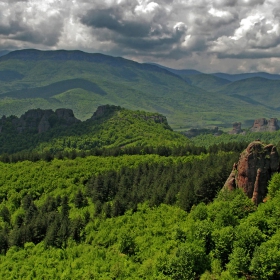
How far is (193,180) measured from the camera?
7419cm

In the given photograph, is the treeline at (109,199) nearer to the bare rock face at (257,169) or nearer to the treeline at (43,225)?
the treeline at (43,225)

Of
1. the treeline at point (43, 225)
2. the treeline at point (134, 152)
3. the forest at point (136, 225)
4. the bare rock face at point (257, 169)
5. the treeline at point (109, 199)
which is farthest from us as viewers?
the treeline at point (134, 152)

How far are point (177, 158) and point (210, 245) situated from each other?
6784 centimetres

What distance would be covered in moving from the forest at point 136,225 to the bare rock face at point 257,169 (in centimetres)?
193

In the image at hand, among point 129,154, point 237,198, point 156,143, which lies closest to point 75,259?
point 237,198

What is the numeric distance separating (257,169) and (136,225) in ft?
80.2

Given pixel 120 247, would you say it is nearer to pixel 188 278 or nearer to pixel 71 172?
pixel 188 278

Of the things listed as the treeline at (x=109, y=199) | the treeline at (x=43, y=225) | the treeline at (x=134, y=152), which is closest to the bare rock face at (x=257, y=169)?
the treeline at (x=109, y=199)

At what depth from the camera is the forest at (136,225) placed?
45.7 metres

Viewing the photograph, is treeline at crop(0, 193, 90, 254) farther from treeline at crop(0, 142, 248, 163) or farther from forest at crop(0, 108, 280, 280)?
treeline at crop(0, 142, 248, 163)

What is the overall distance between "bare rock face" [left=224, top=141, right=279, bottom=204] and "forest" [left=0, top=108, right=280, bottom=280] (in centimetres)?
193

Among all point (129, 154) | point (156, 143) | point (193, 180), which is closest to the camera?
→ point (193, 180)

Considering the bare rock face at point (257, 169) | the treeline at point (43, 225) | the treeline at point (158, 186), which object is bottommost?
the treeline at point (43, 225)

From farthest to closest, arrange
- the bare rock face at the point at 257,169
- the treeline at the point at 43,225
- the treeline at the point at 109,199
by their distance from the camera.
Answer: the treeline at the point at 109,199 → the treeline at the point at 43,225 → the bare rock face at the point at 257,169
